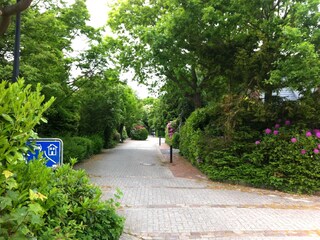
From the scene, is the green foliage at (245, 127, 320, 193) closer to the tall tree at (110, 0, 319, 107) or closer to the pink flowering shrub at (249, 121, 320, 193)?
the pink flowering shrub at (249, 121, 320, 193)

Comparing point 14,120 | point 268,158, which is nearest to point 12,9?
point 14,120

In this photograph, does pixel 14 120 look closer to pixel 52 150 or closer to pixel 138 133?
pixel 52 150

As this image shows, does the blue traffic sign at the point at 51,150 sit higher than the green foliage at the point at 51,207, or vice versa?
the blue traffic sign at the point at 51,150

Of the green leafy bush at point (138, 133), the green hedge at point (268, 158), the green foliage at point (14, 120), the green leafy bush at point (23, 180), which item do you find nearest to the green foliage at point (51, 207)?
the green leafy bush at point (23, 180)

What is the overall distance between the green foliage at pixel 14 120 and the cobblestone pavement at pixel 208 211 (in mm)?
3294

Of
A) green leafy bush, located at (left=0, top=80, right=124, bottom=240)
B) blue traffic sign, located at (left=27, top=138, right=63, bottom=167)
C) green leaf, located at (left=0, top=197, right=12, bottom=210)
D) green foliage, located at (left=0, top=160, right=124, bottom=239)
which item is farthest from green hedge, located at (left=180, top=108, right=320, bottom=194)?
green leaf, located at (left=0, top=197, right=12, bottom=210)

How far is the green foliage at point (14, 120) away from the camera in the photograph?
2.45 m

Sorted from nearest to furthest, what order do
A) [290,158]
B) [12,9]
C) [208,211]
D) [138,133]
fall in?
1. [12,9]
2. [208,211]
3. [290,158]
4. [138,133]

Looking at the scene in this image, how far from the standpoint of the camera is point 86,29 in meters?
14.0

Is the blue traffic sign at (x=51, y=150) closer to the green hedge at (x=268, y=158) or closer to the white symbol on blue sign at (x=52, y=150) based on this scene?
the white symbol on blue sign at (x=52, y=150)

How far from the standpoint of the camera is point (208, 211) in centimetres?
699

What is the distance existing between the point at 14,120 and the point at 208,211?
5.44m

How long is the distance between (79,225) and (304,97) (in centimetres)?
896

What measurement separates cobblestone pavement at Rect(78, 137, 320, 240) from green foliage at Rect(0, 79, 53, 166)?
3.29 metres
